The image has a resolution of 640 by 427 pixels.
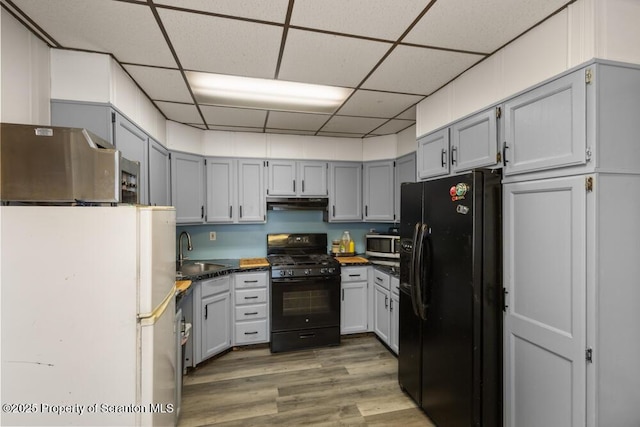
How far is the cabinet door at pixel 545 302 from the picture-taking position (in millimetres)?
1312

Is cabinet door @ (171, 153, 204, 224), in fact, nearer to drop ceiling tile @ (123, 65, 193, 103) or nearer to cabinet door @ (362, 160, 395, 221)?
drop ceiling tile @ (123, 65, 193, 103)

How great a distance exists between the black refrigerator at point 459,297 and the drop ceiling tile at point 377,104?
847 millimetres

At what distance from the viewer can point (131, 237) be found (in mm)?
1232

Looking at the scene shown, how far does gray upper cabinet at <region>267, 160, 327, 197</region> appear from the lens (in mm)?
3580

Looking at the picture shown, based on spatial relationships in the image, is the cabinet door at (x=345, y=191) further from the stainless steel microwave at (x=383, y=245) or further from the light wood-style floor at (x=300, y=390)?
the light wood-style floor at (x=300, y=390)

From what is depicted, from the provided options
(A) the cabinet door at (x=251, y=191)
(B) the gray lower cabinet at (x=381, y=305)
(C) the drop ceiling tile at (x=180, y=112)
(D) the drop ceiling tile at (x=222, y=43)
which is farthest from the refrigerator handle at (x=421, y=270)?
(C) the drop ceiling tile at (x=180, y=112)

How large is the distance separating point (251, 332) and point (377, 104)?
2.70 meters

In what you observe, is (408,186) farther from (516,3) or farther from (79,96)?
(79,96)

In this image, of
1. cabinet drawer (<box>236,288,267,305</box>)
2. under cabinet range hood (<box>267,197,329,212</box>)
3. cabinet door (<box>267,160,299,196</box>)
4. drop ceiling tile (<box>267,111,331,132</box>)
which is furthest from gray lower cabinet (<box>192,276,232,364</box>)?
drop ceiling tile (<box>267,111,331,132</box>)

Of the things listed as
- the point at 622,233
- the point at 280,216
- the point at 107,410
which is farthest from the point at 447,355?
the point at 280,216

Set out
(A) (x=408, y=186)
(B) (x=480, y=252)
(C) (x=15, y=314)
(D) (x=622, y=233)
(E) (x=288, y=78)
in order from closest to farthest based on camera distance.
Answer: (C) (x=15, y=314), (D) (x=622, y=233), (B) (x=480, y=252), (E) (x=288, y=78), (A) (x=408, y=186)

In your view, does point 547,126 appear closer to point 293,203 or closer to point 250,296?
point 293,203

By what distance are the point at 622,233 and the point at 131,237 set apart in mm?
2154

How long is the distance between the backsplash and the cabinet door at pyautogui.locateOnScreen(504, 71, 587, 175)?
243cm
